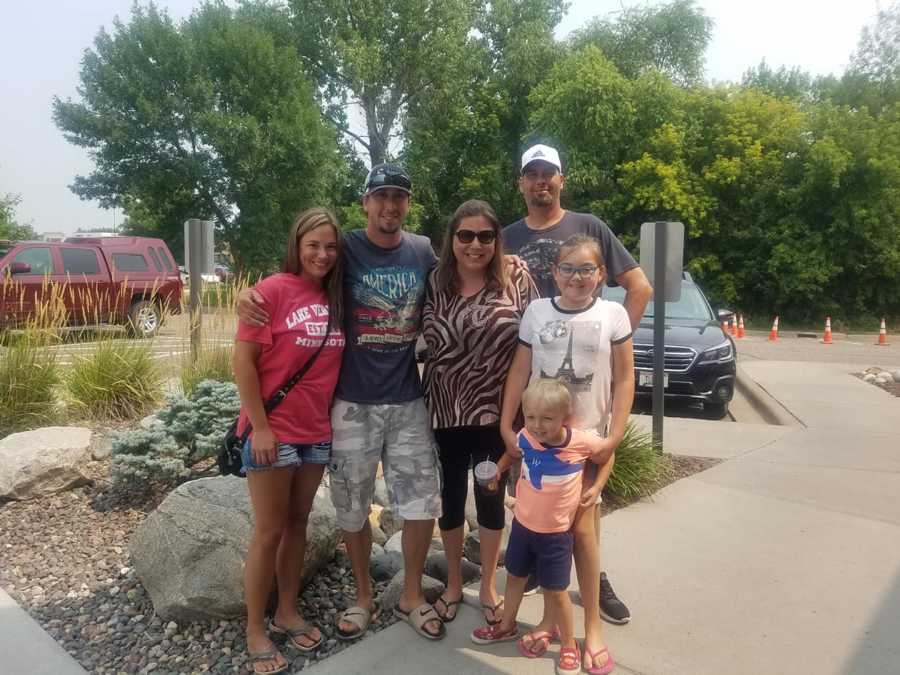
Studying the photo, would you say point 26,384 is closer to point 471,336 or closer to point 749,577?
point 471,336

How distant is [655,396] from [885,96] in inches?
1073

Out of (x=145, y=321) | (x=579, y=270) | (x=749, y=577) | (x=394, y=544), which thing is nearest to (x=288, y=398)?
(x=579, y=270)

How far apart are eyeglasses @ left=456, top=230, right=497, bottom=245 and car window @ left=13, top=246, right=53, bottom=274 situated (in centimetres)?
1112

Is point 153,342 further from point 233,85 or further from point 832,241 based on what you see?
point 832,241

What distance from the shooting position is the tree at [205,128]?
75.3 ft

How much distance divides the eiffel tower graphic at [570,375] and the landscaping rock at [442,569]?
49.6 inches

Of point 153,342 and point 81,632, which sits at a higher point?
point 153,342

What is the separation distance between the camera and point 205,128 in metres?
23.0

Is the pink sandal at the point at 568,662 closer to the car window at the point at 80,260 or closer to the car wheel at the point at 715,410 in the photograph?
the car wheel at the point at 715,410

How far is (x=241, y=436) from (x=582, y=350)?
135 centimetres

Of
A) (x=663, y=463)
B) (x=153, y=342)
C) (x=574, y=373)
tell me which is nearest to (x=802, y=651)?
(x=574, y=373)

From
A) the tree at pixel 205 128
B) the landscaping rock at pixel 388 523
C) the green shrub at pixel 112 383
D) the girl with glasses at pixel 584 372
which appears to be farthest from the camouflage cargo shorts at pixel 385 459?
the tree at pixel 205 128

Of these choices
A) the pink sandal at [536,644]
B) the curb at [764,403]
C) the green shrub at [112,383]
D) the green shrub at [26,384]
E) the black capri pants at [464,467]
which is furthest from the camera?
the curb at [764,403]

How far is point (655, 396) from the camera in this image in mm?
5578
